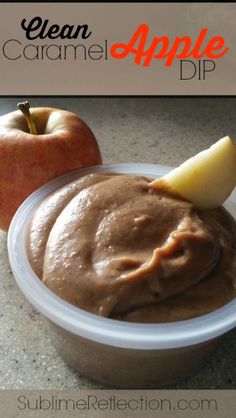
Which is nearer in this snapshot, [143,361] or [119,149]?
[143,361]

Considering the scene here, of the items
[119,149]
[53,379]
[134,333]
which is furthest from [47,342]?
[119,149]

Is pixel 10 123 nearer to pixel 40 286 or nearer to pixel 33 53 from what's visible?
pixel 33 53

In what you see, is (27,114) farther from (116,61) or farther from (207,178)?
(207,178)

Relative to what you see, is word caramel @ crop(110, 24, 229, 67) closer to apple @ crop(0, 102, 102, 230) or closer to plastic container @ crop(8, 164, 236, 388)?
apple @ crop(0, 102, 102, 230)

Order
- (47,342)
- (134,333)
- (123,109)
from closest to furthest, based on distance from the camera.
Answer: (134,333) → (47,342) → (123,109)

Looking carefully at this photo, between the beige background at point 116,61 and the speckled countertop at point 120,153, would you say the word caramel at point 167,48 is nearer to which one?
the beige background at point 116,61

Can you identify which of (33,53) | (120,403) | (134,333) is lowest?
(120,403)

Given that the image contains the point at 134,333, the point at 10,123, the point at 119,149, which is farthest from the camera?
the point at 119,149
